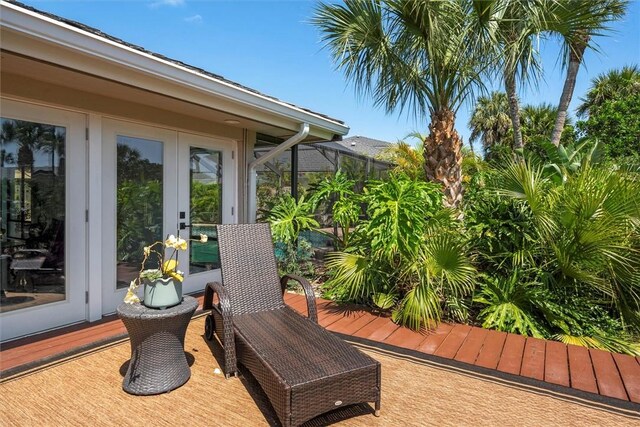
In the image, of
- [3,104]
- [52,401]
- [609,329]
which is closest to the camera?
[52,401]

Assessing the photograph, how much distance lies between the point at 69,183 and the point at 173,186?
54.2 inches

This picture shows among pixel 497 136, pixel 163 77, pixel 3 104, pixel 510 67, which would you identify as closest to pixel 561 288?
pixel 510 67

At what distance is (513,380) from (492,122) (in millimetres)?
25246

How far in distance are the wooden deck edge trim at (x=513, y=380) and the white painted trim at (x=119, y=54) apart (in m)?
3.14

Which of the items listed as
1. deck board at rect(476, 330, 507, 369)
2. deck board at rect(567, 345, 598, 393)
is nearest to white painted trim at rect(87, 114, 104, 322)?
deck board at rect(476, 330, 507, 369)

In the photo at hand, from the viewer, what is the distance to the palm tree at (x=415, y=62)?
17.3 feet

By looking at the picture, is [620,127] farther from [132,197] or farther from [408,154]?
[132,197]

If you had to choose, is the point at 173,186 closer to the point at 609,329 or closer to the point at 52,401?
the point at 52,401

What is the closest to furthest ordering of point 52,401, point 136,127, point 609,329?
point 52,401, point 609,329, point 136,127

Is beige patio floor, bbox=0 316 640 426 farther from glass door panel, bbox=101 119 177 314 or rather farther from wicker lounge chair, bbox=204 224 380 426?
glass door panel, bbox=101 119 177 314

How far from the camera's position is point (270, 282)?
405 cm

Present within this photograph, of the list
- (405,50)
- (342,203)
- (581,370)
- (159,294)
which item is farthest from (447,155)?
(159,294)

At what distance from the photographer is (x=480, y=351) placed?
152 inches

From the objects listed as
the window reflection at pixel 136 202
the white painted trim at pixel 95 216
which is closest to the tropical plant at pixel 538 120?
the window reflection at pixel 136 202
